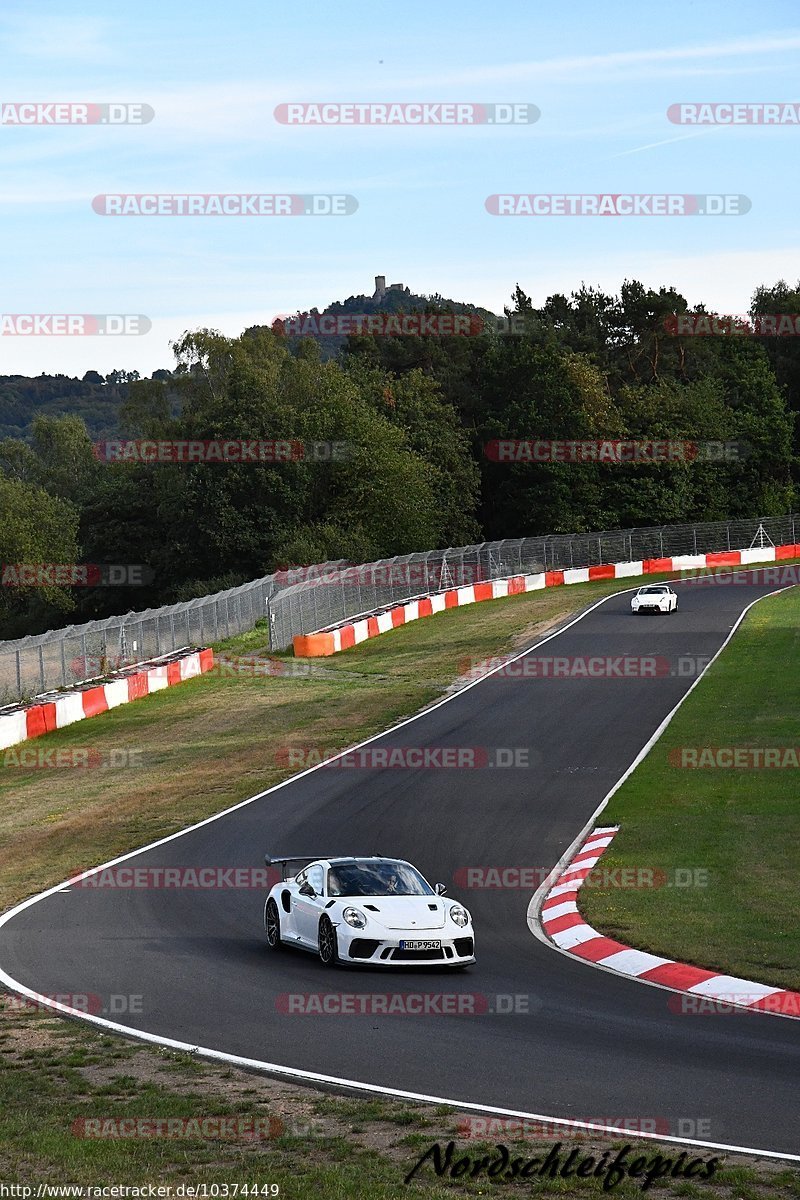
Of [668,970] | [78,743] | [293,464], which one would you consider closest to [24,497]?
[293,464]

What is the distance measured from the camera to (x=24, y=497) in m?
109

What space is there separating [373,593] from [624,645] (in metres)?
16.3

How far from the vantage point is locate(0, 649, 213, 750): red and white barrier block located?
34.6 m

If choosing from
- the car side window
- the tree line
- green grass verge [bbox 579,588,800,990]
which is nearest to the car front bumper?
the car side window

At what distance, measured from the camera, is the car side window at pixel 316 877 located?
16.5m

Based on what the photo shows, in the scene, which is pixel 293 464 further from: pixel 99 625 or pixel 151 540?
pixel 99 625

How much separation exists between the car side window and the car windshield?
0.33ft

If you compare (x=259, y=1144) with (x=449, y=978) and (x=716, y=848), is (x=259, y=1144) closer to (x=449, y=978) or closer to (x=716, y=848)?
(x=449, y=978)

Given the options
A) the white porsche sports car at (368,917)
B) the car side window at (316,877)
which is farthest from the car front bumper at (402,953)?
the car side window at (316,877)

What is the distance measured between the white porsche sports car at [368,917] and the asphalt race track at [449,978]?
9.3 inches

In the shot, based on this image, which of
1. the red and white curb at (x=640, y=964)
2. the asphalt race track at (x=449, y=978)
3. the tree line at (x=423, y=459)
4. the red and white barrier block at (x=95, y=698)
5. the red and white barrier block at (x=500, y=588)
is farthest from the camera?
the tree line at (x=423, y=459)

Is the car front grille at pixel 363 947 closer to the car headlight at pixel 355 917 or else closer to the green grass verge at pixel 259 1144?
the car headlight at pixel 355 917

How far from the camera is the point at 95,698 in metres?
38.6

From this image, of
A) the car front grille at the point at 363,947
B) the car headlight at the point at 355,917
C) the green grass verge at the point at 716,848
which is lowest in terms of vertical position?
the green grass verge at the point at 716,848
